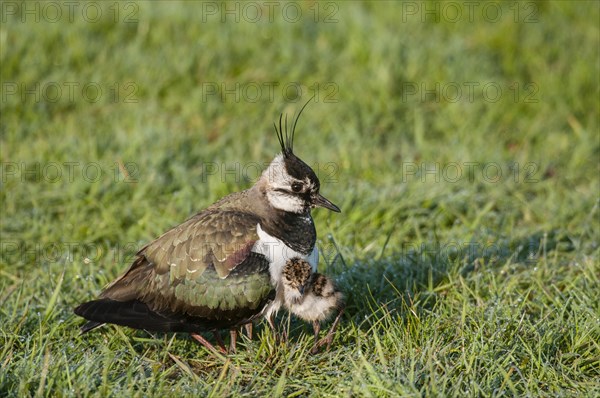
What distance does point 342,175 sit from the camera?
→ 21.4 ft

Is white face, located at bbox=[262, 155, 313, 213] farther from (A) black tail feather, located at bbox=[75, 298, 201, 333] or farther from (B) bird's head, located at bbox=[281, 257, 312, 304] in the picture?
(A) black tail feather, located at bbox=[75, 298, 201, 333]

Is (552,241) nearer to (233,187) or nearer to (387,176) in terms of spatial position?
(387,176)

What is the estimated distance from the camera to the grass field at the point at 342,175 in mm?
4199

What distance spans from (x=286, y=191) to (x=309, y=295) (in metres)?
0.67

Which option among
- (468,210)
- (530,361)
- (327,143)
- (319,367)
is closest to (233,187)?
(327,143)

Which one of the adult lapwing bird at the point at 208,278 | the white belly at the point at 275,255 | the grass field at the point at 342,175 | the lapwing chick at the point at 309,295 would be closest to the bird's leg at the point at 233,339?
the adult lapwing bird at the point at 208,278

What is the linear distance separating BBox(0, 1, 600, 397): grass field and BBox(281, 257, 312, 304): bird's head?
0.24 metres

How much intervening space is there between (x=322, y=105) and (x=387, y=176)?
1.27 metres

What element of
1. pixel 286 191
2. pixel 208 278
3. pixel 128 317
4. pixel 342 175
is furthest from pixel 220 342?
pixel 342 175

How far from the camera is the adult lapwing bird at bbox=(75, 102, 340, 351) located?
4.32 metres

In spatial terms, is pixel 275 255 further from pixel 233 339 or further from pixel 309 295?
pixel 233 339

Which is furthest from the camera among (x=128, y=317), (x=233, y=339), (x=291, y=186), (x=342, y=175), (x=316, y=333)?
(x=342, y=175)

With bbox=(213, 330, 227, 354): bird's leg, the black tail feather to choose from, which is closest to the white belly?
bbox=(213, 330, 227, 354): bird's leg

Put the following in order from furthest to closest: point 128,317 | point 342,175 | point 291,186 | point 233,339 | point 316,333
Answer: point 342,175 < point 291,186 < point 233,339 < point 316,333 < point 128,317
